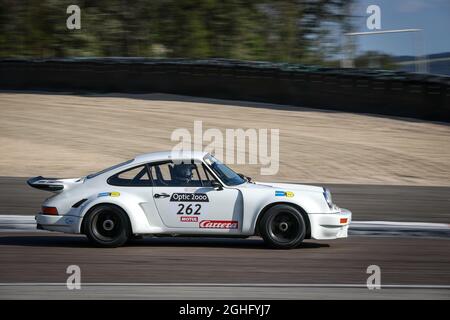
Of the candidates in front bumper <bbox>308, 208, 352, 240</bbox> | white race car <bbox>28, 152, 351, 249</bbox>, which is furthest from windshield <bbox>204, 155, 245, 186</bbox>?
front bumper <bbox>308, 208, 352, 240</bbox>

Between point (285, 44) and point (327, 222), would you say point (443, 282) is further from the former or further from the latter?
point (285, 44)

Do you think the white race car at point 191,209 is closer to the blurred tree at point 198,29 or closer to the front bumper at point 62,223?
the front bumper at point 62,223

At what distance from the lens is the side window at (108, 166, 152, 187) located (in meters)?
9.13

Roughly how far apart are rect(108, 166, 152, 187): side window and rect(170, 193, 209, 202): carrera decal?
14.9 inches

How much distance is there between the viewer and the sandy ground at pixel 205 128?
16547 mm

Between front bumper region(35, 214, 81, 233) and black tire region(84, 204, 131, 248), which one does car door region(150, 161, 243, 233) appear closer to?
black tire region(84, 204, 131, 248)

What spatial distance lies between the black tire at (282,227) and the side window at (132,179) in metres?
1.48

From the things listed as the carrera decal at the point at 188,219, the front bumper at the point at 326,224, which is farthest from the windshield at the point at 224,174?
the front bumper at the point at 326,224

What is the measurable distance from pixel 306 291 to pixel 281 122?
14.3 metres

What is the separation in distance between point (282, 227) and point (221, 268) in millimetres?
1269

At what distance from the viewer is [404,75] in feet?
A: 66.4

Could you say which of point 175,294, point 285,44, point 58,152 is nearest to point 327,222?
point 175,294

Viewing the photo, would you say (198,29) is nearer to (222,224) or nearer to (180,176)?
(180,176)

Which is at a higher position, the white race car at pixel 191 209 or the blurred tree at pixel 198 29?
the blurred tree at pixel 198 29
